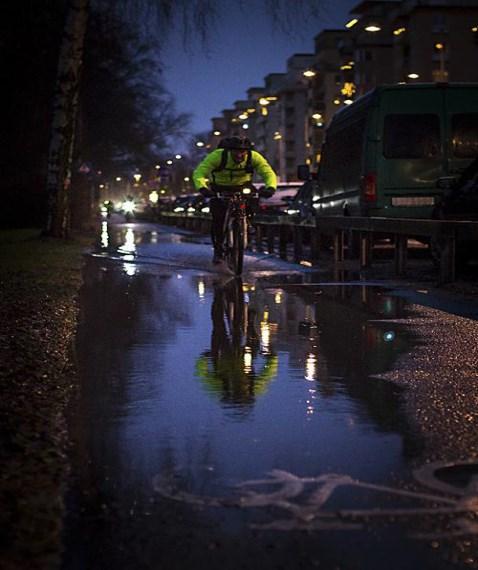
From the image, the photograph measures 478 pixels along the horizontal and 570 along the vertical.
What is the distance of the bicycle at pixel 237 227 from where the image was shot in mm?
17438

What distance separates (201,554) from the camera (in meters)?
4.07

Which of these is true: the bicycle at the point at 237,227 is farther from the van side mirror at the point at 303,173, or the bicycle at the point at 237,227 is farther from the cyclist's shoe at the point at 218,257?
the van side mirror at the point at 303,173

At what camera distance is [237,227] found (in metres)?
17.5

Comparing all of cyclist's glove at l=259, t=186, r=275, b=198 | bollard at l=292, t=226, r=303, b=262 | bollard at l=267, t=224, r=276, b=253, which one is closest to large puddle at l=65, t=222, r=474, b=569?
cyclist's glove at l=259, t=186, r=275, b=198

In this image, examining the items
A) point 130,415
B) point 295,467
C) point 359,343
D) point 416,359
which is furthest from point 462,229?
point 295,467

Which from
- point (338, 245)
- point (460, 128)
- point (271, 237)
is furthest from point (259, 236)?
point (460, 128)

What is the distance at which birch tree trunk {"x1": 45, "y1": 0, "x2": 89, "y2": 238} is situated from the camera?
28.2 metres

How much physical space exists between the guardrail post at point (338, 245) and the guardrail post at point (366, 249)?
1764mm

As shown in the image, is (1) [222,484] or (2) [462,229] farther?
(2) [462,229]

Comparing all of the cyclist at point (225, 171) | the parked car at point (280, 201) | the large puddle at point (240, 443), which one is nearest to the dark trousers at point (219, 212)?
the cyclist at point (225, 171)

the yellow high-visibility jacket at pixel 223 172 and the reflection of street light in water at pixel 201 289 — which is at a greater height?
the yellow high-visibility jacket at pixel 223 172

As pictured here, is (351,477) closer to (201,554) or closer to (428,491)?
(428,491)

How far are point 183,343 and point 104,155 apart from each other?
223 ft

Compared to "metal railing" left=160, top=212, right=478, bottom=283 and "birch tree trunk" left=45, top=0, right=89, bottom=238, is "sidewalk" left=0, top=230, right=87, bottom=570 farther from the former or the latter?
"birch tree trunk" left=45, top=0, right=89, bottom=238
